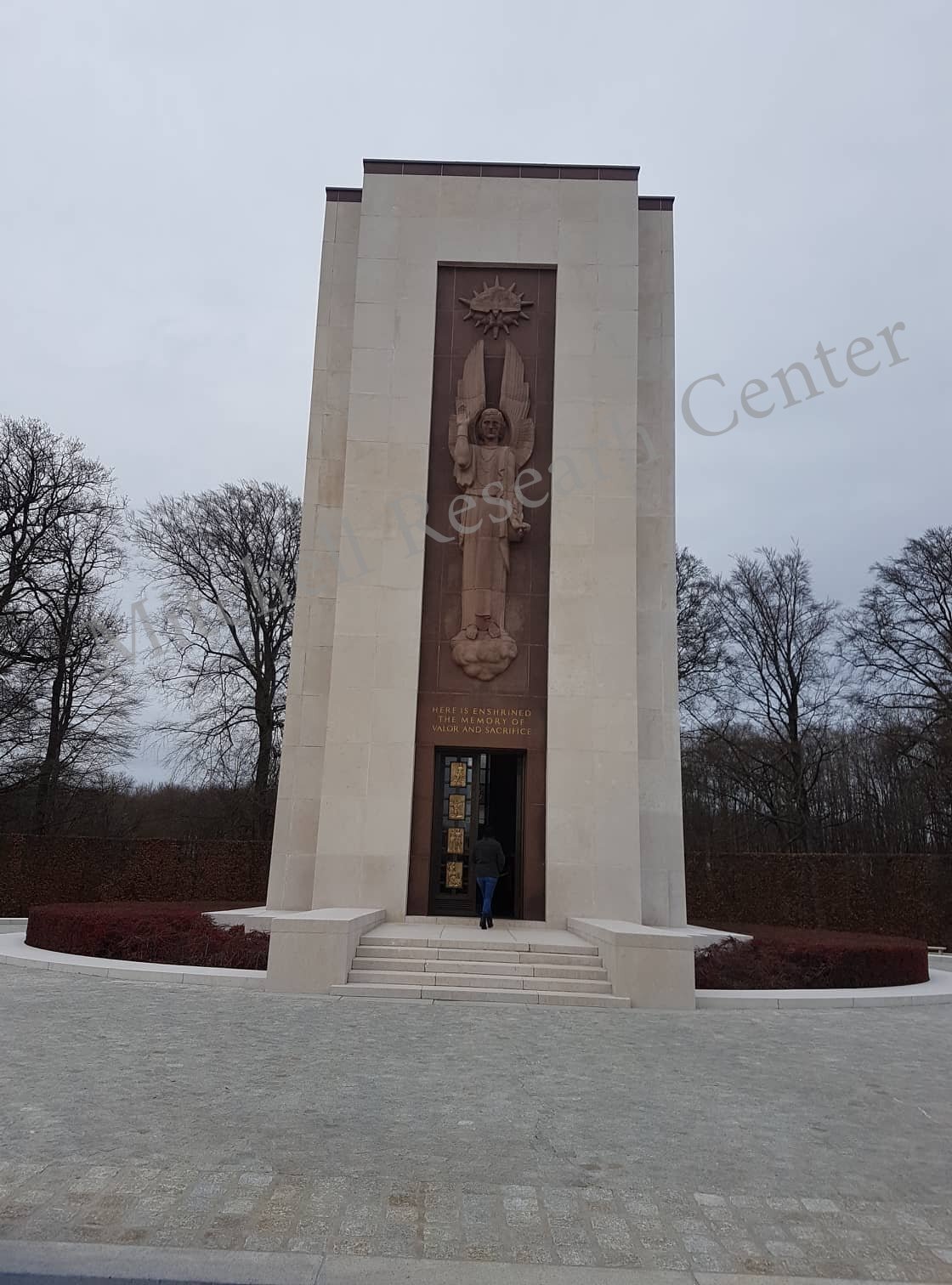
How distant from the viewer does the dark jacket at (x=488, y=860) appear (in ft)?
48.7

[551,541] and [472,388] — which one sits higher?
[472,388]

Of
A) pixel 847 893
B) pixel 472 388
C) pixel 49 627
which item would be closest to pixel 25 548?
pixel 49 627

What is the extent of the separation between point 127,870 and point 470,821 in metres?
11.4

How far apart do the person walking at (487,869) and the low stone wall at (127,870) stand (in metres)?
10.2

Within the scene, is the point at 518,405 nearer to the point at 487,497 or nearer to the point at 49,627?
the point at 487,497

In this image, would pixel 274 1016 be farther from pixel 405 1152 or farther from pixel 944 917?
pixel 944 917

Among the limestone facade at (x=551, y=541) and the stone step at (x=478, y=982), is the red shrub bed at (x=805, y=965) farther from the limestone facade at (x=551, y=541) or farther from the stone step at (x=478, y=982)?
the limestone facade at (x=551, y=541)

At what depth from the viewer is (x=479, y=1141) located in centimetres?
535

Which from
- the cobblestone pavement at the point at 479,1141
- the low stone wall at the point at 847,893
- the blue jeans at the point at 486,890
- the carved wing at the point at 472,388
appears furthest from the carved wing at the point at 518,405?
the low stone wall at the point at 847,893

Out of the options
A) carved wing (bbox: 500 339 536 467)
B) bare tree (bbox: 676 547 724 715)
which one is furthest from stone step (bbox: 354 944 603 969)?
bare tree (bbox: 676 547 724 715)

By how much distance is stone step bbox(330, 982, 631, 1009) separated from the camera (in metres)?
11.0

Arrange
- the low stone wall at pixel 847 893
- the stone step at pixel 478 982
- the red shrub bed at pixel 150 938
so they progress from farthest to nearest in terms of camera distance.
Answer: the low stone wall at pixel 847 893, the red shrub bed at pixel 150 938, the stone step at pixel 478 982

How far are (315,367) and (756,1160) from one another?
56.4 feet

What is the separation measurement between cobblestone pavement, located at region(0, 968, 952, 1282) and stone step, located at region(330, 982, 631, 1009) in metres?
1.82
